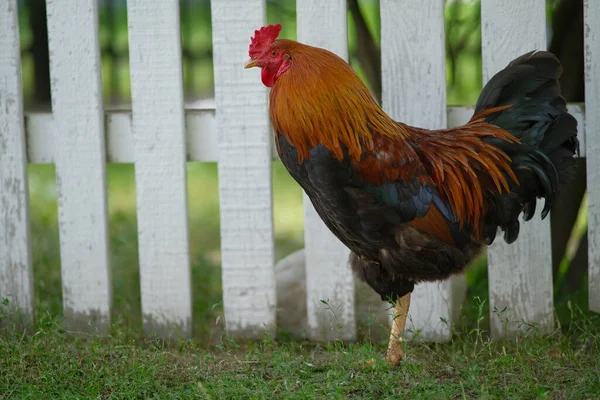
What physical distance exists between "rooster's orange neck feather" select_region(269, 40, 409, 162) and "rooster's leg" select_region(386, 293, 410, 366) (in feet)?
2.88

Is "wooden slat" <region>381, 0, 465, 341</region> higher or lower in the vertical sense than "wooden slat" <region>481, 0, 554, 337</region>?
higher

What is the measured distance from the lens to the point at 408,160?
139 inches

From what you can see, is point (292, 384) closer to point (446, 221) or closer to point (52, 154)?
point (446, 221)

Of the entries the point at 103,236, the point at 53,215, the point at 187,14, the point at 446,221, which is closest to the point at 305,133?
the point at 446,221

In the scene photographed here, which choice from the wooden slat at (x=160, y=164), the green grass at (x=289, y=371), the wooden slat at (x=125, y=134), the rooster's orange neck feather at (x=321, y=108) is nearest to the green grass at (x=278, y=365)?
the green grass at (x=289, y=371)

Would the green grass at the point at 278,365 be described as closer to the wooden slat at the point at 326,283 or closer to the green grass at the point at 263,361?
the green grass at the point at 263,361

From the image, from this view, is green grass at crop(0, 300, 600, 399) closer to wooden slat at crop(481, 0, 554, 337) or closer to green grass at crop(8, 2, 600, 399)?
green grass at crop(8, 2, 600, 399)

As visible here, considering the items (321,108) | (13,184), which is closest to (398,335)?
(321,108)

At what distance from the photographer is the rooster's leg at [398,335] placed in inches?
152

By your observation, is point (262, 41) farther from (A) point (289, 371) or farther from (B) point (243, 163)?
(A) point (289, 371)

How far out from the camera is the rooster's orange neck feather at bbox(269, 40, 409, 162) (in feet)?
11.3

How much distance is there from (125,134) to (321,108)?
52.0 inches

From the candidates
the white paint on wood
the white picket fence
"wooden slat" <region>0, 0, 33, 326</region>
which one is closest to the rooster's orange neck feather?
the white picket fence

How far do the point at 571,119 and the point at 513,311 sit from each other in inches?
44.6
